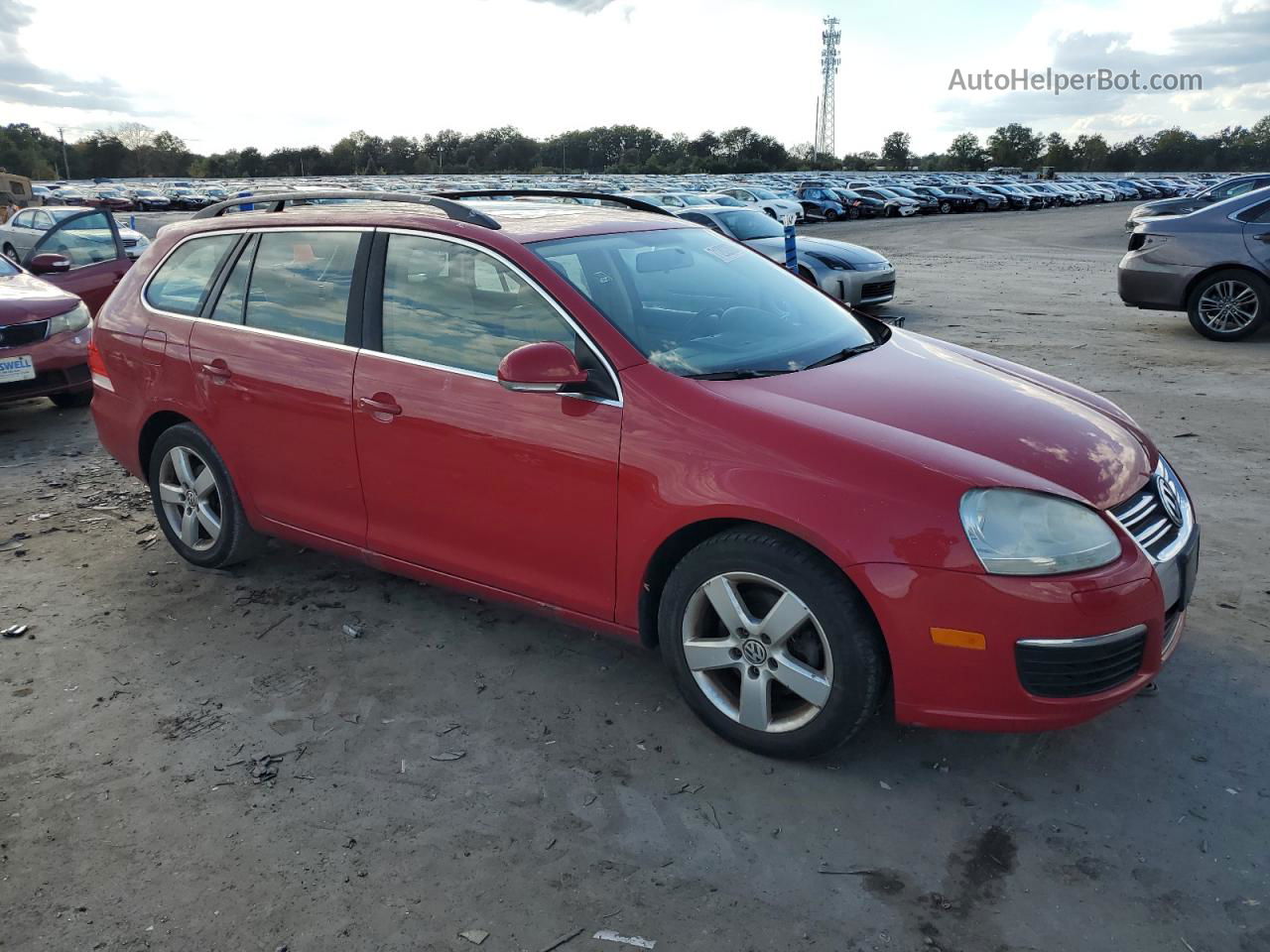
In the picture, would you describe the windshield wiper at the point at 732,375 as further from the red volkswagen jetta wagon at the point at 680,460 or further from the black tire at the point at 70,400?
the black tire at the point at 70,400

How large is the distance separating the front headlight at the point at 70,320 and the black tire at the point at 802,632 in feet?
22.1

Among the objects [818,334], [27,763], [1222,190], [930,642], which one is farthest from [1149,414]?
[1222,190]

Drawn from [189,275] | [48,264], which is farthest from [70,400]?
[189,275]

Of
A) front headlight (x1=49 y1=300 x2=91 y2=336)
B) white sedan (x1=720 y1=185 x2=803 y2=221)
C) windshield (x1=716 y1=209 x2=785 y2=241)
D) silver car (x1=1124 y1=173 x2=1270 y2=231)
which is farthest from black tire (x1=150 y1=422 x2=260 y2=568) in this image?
white sedan (x1=720 y1=185 x2=803 y2=221)

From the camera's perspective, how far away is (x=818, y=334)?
157 inches

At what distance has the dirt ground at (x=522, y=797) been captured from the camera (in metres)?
2.60

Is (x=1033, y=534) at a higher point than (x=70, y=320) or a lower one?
lower

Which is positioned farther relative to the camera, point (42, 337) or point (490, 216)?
point (42, 337)

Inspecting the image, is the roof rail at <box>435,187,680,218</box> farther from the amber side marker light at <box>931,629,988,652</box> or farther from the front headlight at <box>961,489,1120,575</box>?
the amber side marker light at <box>931,629,988,652</box>

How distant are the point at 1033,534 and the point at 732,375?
1095mm

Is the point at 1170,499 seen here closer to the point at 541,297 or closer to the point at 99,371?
the point at 541,297

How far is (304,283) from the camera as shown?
166 inches

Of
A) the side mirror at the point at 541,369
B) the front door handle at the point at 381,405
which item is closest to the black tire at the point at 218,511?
the front door handle at the point at 381,405

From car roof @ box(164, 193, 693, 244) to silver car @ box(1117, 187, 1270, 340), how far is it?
8.27m
